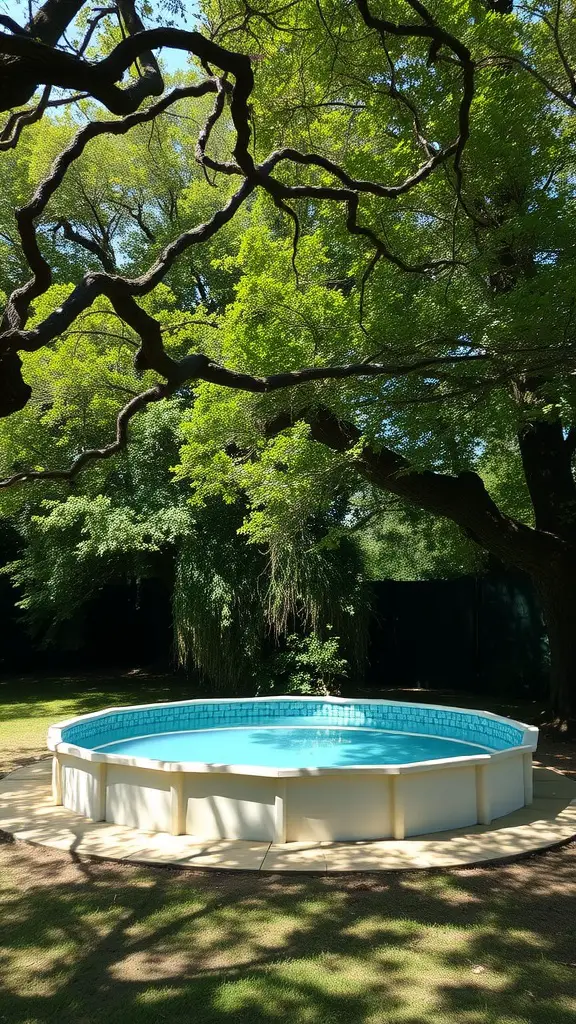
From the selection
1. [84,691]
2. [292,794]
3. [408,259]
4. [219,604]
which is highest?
[408,259]

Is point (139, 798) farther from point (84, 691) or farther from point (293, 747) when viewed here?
point (84, 691)

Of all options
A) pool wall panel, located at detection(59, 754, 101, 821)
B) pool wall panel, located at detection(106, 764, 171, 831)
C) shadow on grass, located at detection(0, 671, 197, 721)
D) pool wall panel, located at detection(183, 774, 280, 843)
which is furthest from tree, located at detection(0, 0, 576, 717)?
shadow on grass, located at detection(0, 671, 197, 721)

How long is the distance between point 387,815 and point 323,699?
514cm

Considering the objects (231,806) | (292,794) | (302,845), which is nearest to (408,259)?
(292,794)

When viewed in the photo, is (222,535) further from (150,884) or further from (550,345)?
(150,884)

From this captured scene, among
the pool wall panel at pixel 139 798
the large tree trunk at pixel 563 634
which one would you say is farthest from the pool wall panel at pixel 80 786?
the large tree trunk at pixel 563 634

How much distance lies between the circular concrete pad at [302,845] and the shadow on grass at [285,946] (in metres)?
0.16

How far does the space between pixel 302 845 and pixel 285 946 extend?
1.66 metres

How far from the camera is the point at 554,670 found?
10.7 metres

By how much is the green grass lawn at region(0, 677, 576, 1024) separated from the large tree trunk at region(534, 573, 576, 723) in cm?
547

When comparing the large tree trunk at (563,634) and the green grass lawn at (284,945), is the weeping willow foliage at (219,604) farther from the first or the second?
the green grass lawn at (284,945)

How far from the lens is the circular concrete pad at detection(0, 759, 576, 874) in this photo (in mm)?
5039

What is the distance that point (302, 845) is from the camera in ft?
17.8

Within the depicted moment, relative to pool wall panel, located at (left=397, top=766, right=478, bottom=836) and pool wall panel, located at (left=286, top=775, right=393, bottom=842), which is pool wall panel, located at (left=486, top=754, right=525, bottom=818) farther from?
pool wall panel, located at (left=286, top=775, right=393, bottom=842)
